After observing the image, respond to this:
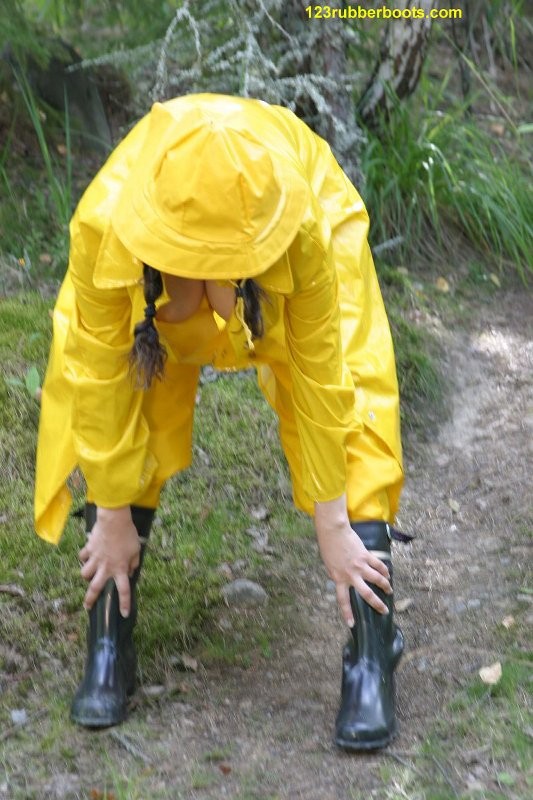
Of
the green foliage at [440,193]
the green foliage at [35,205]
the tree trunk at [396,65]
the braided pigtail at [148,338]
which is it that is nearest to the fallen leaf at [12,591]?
the braided pigtail at [148,338]

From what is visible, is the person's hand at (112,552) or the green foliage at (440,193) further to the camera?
the green foliage at (440,193)

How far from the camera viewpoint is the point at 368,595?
2.19 meters

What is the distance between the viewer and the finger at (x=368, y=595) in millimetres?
2189

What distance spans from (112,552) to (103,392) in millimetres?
406

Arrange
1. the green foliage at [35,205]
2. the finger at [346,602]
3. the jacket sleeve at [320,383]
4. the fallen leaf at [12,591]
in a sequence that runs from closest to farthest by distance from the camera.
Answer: the jacket sleeve at [320,383] → the finger at [346,602] → the fallen leaf at [12,591] → the green foliage at [35,205]

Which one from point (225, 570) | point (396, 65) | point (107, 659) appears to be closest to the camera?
point (107, 659)

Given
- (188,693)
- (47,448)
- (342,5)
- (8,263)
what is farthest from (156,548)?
(342,5)

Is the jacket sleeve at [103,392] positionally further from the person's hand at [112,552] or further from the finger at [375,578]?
the finger at [375,578]

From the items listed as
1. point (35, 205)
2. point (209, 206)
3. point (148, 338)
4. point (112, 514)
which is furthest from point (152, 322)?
point (35, 205)

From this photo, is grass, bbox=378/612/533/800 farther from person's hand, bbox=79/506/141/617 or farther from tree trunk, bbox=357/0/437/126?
tree trunk, bbox=357/0/437/126

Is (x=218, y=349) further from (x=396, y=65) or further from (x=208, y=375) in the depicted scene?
(x=396, y=65)

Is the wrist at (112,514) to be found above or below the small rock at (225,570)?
above

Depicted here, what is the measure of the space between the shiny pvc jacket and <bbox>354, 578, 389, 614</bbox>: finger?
0.14 metres

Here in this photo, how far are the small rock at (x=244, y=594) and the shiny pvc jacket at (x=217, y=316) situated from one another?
539mm
